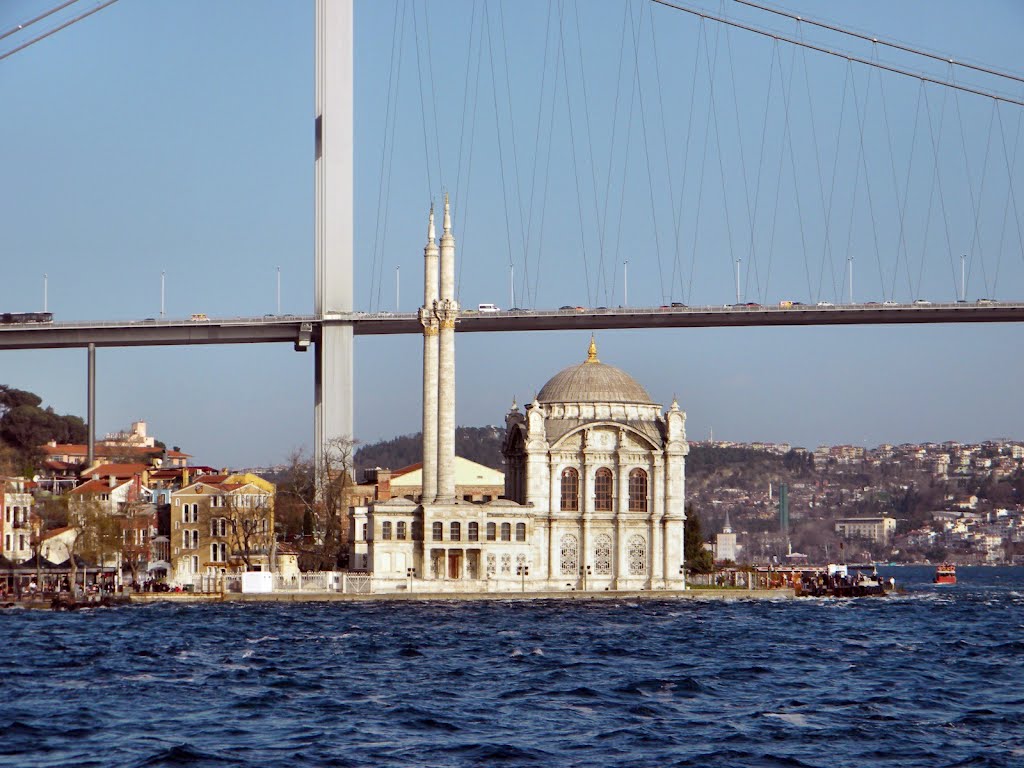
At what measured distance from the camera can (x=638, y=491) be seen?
7456 centimetres

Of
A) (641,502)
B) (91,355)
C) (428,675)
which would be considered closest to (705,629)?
(428,675)

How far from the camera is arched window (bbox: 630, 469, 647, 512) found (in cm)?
7438

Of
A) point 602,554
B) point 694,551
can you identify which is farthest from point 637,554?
point 694,551

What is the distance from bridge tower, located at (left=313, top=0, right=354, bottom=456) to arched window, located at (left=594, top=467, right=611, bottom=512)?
37.7 feet

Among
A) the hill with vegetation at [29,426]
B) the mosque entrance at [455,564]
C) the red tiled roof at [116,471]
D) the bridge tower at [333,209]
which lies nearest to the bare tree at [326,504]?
the bridge tower at [333,209]

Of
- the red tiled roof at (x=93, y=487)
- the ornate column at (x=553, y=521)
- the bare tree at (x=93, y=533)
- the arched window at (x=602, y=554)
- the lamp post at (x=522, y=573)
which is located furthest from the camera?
the red tiled roof at (x=93, y=487)

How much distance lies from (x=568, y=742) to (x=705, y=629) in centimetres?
2478

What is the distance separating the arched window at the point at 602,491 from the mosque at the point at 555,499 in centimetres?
4

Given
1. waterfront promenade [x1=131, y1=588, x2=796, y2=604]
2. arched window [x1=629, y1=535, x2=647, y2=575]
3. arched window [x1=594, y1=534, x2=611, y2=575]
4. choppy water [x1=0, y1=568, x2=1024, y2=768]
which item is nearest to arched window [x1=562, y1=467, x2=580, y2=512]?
arched window [x1=594, y1=534, x2=611, y2=575]

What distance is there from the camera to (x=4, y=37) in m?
65.2

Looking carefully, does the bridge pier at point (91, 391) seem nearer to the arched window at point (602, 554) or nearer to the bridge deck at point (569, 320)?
the bridge deck at point (569, 320)

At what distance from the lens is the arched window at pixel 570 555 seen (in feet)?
242

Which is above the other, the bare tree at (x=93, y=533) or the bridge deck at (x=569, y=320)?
the bridge deck at (x=569, y=320)

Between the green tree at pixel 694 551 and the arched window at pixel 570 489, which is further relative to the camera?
the green tree at pixel 694 551
